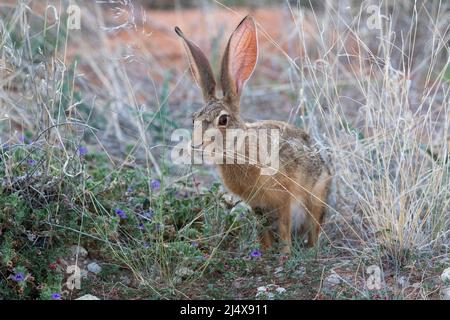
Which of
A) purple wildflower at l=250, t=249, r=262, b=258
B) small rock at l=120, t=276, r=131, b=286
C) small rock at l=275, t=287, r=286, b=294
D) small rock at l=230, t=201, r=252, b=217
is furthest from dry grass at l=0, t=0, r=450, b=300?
small rock at l=275, t=287, r=286, b=294

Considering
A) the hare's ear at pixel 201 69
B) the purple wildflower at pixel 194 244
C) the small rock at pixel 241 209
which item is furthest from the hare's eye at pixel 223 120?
the purple wildflower at pixel 194 244

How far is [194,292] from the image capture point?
4117 millimetres

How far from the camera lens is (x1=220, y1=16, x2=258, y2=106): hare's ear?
4605 mm

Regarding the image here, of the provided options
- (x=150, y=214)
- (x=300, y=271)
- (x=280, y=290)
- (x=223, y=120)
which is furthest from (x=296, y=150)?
(x=280, y=290)

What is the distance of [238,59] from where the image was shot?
4750mm

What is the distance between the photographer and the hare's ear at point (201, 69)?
466 centimetres

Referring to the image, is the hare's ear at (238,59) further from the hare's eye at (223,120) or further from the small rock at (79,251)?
the small rock at (79,251)

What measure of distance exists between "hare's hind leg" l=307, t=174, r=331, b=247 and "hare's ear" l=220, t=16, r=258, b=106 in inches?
31.8

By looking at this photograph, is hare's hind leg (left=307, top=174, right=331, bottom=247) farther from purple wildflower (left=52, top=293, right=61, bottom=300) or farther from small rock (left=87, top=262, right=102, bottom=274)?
purple wildflower (left=52, top=293, right=61, bottom=300)

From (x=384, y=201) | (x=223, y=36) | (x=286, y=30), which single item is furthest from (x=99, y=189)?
(x=286, y=30)

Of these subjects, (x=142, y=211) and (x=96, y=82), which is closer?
(x=142, y=211)

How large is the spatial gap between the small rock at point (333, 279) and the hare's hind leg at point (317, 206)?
2.78 feet
